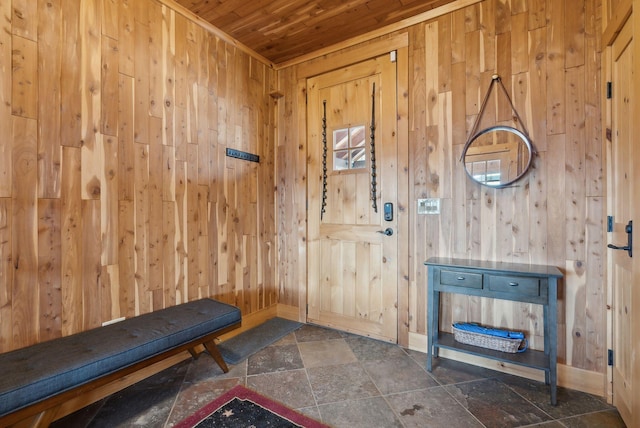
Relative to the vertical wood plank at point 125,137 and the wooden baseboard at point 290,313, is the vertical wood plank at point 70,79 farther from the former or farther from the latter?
the wooden baseboard at point 290,313

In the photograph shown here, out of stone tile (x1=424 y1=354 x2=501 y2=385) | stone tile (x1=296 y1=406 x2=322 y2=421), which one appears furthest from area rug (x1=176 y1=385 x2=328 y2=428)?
stone tile (x1=424 y1=354 x2=501 y2=385)

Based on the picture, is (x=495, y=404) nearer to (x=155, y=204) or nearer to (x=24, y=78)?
(x=155, y=204)

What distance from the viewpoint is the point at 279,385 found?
6.91 feet

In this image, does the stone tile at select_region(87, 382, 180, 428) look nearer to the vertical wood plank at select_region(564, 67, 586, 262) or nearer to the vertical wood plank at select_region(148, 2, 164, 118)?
the vertical wood plank at select_region(148, 2, 164, 118)

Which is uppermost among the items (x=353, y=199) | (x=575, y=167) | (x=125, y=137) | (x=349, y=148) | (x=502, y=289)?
(x=349, y=148)

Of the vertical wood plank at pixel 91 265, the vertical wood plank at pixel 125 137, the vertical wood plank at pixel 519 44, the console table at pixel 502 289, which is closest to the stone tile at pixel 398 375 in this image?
the console table at pixel 502 289

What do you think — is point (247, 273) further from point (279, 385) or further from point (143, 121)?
point (143, 121)

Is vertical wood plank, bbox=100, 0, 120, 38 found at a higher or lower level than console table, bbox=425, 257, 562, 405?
higher

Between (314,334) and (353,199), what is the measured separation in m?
1.41

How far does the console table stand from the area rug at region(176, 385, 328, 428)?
1.13 meters

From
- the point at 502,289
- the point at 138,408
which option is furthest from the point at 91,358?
the point at 502,289

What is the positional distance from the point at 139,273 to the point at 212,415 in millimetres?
1135

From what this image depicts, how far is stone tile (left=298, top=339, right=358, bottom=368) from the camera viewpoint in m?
2.44

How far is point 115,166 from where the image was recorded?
2.12 m
